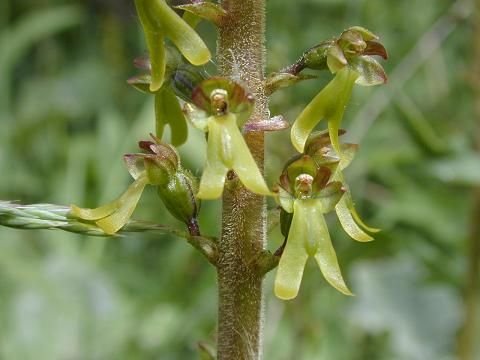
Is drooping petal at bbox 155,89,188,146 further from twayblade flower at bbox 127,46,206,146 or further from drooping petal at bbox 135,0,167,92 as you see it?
drooping petal at bbox 135,0,167,92

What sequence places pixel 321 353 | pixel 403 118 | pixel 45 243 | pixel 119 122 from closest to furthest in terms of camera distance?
pixel 403 118 < pixel 321 353 < pixel 45 243 < pixel 119 122

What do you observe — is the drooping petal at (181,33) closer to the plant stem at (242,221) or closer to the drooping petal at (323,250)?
the plant stem at (242,221)

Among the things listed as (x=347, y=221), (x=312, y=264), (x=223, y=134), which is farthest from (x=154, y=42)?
(x=312, y=264)

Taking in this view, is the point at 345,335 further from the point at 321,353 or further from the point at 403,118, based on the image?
the point at 403,118

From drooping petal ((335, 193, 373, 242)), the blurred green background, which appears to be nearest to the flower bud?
drooping petal ((335, 193, 373, 242))

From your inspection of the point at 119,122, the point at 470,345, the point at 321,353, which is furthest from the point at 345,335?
the point at 119,122
